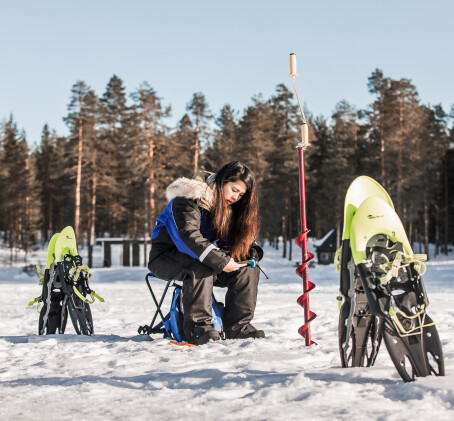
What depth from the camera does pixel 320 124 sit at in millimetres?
47875

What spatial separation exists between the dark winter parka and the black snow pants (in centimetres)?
10

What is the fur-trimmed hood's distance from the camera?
3.87 meters

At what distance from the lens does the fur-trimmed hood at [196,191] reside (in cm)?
387

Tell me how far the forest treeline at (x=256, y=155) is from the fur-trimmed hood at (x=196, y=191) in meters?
24.8

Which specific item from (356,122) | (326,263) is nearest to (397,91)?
(356,122)

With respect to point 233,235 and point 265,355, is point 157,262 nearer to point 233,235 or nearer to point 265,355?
point 233,235

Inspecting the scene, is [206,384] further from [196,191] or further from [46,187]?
[46,187]

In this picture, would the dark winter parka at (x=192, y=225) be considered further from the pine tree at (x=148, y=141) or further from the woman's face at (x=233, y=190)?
the pine tree at (x=148, y=141)

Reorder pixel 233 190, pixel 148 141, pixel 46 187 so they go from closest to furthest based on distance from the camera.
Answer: pixel 233 190
pixel 148 141
pixel 46 187

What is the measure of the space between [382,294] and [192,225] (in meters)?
1.73

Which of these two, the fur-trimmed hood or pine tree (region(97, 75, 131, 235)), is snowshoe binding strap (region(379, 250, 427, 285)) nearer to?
the fur-trimmed hood

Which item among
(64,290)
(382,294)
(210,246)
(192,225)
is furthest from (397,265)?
(64,290)

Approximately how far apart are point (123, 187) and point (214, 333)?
106 feet

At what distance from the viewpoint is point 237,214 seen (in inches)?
166
